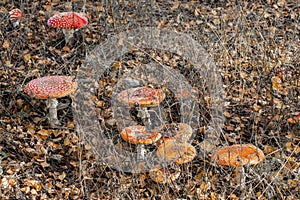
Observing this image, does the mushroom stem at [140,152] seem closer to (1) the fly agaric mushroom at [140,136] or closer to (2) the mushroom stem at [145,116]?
(1) the fly agaric mushroom at [140,136]

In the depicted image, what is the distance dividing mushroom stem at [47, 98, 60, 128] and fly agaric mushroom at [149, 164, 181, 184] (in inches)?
58.1

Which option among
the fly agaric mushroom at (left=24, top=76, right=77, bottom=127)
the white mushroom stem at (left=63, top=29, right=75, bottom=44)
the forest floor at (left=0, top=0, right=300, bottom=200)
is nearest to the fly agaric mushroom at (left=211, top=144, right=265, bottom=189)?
the forest floor at (left=0, top=0, right=300, bottom=200)

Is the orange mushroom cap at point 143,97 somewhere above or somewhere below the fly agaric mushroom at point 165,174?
above

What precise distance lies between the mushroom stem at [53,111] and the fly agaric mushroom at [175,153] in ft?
5.04

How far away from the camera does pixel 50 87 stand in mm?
5230

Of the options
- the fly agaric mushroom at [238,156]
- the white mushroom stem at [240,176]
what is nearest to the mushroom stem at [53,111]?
the fly agaric mushroom at [238,156]

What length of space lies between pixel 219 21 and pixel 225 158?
4052mm

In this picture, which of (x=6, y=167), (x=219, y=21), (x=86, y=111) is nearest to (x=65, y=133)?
(x=86, y=111)

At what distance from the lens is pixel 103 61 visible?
6.84 meters

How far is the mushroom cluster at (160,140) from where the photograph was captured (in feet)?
15.3

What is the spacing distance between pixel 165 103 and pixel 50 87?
158 cm

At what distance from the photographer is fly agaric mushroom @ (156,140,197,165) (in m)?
4.62

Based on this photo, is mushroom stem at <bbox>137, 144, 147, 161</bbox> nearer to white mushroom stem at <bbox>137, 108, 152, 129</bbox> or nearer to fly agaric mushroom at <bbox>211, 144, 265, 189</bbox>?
white mushroom stem at <bbox>137, 108, 152, 129</bbox>

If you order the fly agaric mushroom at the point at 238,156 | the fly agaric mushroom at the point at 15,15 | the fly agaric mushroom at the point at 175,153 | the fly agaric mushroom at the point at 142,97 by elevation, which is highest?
the fly agaric mushroom at the point at 15,15
